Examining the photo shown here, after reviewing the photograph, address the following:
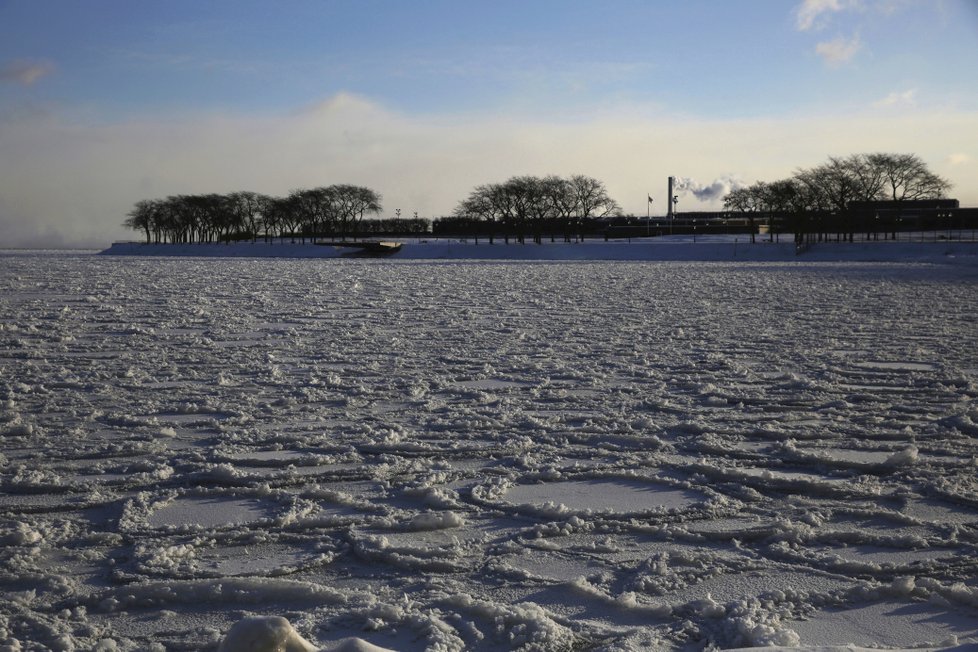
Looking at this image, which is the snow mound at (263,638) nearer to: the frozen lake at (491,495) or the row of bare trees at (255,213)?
the frozen lake at (491,495)

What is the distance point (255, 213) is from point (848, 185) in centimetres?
6505

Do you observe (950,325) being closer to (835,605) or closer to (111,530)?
(835,605)

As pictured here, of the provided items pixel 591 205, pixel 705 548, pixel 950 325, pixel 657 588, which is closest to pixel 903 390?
pixel 705 548

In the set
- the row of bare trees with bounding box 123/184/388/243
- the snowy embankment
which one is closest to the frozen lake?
the snowy embankment

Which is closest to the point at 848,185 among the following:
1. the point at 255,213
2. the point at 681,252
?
the point at 681,252

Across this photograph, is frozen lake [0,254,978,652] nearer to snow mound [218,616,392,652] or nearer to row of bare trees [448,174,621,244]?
snow mound [218,616,392,652]

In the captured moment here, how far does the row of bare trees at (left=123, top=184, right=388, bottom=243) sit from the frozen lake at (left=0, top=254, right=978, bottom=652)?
84849 millimetres

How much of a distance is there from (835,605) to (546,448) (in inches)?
94.3

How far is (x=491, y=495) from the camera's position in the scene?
4332mm

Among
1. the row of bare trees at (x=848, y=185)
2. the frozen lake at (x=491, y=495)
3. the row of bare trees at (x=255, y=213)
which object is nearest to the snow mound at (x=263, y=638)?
the frozen lake at (x=491, y=495)

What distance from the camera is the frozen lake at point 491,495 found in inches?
118

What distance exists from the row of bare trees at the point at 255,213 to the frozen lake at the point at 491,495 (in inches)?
3341

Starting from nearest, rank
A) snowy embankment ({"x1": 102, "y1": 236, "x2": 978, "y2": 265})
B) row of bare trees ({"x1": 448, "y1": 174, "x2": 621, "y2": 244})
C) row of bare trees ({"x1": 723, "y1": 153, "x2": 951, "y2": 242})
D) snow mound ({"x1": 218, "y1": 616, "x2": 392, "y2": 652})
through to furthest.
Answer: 1. snow mound ({"x1": 218, "y1": 616, "x2": 392, "y2": 652})
2. snowy embankment ({"x1": 102, "y1": 236, "x2": 978, "y2": 265})
3. row of bare trees ({"x1": 723, "y1": 153, "x2": 951, "y2": 242})
4. row of bare trees ({"x1": 448, "y1": 174, "x2": 621, "y2": 244})

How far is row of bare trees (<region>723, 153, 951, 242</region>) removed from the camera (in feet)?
211
